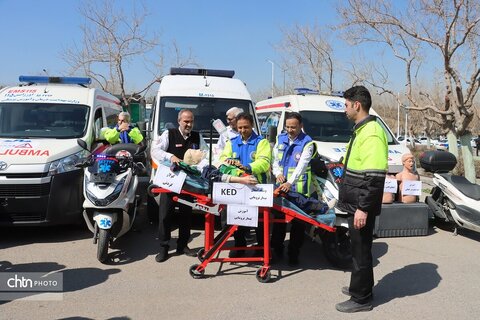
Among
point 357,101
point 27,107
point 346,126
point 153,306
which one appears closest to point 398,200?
point 346,126

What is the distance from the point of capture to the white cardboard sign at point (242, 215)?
4617mm

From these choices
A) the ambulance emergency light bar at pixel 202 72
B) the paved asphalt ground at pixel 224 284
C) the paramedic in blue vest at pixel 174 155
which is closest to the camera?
the paved asphalt ground at pixel 224 284

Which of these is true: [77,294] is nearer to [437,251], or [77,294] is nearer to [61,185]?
[61,185]

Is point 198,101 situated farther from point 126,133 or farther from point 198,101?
point 126,133

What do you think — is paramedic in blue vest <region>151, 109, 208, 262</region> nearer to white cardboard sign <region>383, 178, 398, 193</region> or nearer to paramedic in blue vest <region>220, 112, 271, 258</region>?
paramedic in blue vest <region>220, 112, 271, 258</region>

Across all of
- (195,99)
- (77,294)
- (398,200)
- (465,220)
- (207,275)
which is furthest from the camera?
(195,99)

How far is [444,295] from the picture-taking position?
4488 millimetres

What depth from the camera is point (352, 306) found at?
406 cm

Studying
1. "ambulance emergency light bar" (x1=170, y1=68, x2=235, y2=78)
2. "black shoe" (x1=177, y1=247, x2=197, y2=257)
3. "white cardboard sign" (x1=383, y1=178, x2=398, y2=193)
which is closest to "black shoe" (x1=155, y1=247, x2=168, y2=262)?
"black shoe" (x1=177, y1=247, x2=197, y2=257)

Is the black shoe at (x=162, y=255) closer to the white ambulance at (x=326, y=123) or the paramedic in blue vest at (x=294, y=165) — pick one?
the paramedic in blue vest at (x=294, y=165)

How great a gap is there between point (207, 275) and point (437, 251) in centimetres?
344

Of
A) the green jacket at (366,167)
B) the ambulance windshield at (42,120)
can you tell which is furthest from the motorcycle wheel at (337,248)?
the ambulance windshield at (42,120)

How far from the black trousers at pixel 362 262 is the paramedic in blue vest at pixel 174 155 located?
2.14m

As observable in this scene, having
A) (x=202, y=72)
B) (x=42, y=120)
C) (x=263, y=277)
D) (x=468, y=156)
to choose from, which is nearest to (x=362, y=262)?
(x=263, y=277)
